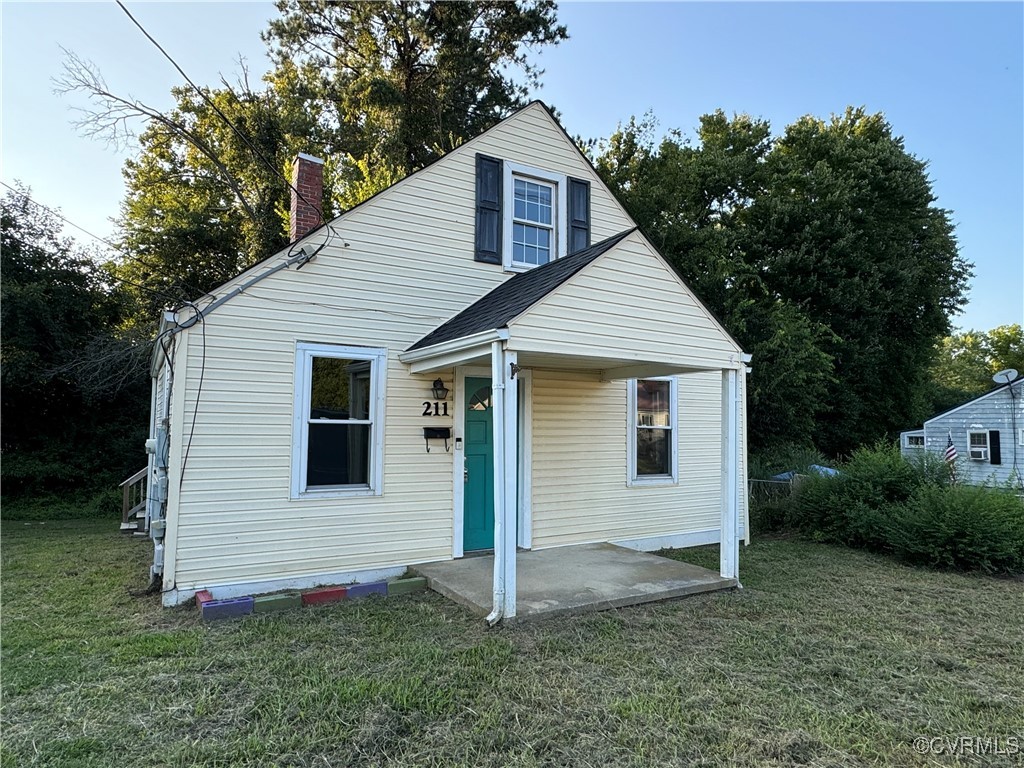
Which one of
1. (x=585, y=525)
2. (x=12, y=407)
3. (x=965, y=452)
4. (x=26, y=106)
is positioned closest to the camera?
(x=26, y=106)

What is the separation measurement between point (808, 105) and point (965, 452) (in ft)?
50.0

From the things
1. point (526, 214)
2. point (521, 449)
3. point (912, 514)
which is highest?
point (526, 214)

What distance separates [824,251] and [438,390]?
1879 centimetres

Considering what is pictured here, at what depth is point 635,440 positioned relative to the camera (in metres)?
7.67

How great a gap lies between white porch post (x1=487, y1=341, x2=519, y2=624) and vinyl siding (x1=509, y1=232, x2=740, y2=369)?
0.27m

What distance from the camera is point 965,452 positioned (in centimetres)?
1808

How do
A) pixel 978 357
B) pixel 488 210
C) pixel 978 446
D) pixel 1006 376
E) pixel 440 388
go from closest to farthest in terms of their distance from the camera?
pixel 440 388
pixel 488 210
pixel 1006 376
pixel 978 446
pixel 978 357

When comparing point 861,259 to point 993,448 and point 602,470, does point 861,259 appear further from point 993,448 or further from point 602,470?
point 602,470

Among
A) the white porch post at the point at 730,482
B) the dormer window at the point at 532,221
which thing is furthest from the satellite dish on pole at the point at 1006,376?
the dormer window at the point at 532,221

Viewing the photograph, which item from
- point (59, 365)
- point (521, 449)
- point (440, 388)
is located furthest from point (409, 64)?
point (521, 449)

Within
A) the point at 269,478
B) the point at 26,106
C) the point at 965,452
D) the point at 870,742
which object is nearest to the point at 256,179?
the point at 26,106

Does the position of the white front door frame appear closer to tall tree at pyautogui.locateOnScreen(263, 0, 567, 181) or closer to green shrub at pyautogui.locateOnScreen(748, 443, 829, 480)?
green shrub at pyautogui.locateOnScreen(748, 443, 829, 480)

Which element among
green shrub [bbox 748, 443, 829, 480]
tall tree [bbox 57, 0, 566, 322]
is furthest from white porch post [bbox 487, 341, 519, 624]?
tall tree [bbox 57, 0, 566, 322]

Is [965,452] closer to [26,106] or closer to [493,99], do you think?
[493,99]
